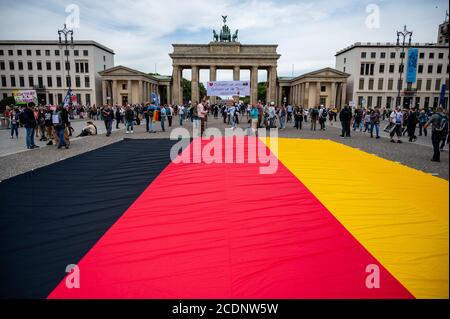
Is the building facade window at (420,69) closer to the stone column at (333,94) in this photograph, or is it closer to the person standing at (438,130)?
the stone column at (333,94)

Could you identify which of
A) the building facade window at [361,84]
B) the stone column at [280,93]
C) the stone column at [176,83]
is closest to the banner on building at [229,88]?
the stone column at [176,83]

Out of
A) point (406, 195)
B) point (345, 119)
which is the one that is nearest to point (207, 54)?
point (345, 119)

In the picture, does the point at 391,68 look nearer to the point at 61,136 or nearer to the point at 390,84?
the point at 390,84

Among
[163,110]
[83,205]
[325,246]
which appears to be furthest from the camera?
[163,110]

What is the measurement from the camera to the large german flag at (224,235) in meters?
2.46

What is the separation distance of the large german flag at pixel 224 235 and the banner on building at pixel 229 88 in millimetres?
18312

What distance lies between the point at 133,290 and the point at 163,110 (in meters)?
16.7

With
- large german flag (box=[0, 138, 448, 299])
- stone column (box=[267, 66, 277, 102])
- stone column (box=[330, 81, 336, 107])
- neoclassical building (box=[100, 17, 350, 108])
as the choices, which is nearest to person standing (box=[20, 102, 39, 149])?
large german flag (box=[0, 138, 448, 299])

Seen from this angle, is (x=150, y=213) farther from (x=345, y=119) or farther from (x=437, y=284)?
(x=345, y=119)

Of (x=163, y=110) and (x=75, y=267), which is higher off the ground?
(x=163, y=110)

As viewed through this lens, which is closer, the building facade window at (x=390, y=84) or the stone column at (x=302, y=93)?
the stone column at (x=302, y=93)
